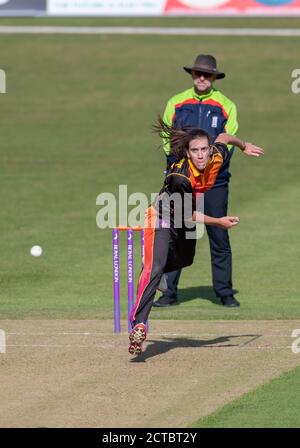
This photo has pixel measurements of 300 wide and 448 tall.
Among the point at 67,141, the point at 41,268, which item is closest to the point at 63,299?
the point at 41,268

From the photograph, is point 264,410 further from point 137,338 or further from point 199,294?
point 199,294

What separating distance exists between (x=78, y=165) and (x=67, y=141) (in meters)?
2.64

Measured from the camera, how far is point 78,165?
23.8 metres

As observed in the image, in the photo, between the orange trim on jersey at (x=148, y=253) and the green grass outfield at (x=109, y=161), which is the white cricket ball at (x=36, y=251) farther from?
the orange trim on jersey at (x=148, y=253)

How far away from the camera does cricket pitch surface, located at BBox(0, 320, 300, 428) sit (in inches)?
346

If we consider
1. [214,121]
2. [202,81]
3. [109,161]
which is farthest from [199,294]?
[109,161]

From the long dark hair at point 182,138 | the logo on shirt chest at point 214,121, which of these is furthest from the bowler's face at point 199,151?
the logo on shirt chest at point 214,121

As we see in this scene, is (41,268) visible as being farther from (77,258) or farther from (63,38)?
(63,38)

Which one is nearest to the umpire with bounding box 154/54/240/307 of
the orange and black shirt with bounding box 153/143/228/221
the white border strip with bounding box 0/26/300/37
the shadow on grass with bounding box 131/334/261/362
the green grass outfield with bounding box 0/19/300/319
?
the green grass outfield with bounding box 0/19/300/319

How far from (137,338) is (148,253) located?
83 cm

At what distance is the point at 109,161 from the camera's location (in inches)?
950

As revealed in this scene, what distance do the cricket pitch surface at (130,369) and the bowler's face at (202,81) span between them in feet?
8.51

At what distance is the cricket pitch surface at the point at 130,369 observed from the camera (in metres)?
8.79

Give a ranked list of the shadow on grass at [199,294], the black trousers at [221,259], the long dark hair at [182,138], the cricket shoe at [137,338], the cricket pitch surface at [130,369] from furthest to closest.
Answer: the shadow on grass at [199,294] < the black trousers at [221,259] < the long dark hair at [182,138] < the cricket shoe at [137,338] < the cricket pitch surface at [130,369]
